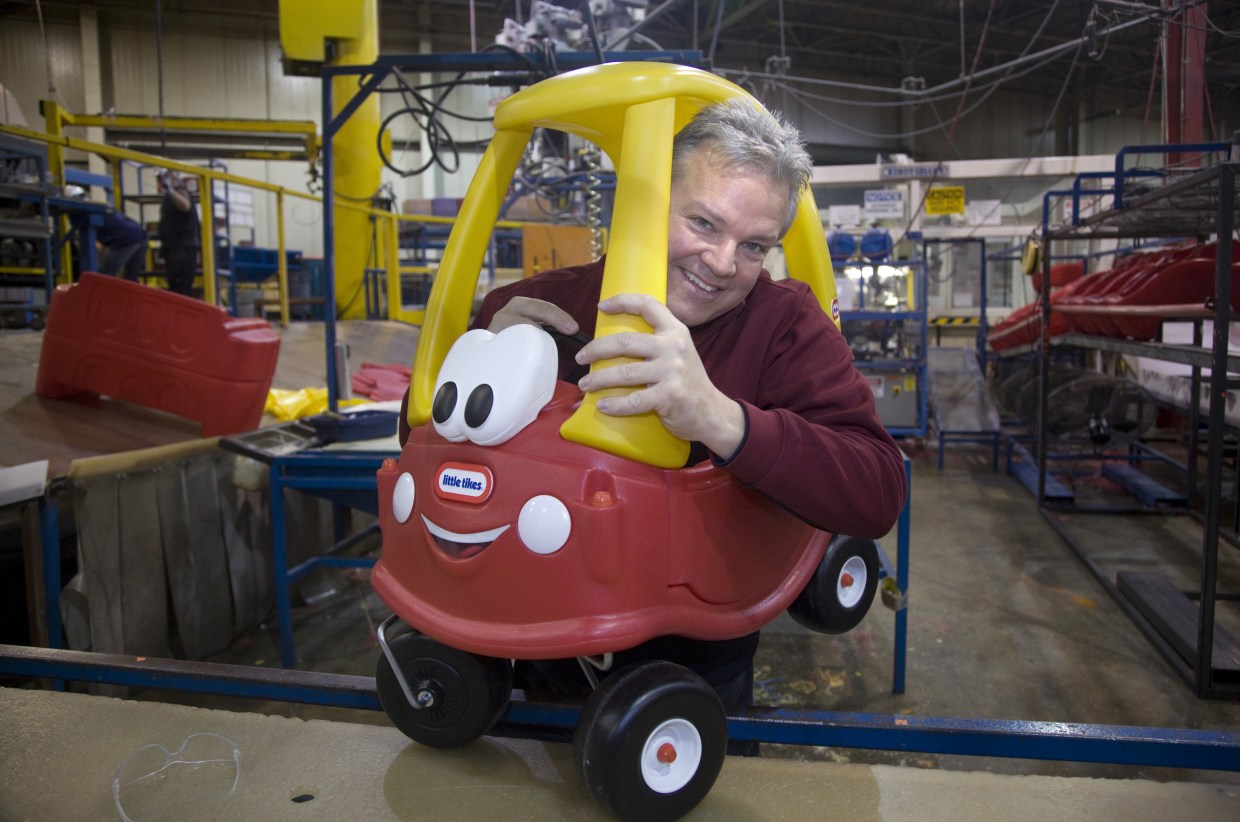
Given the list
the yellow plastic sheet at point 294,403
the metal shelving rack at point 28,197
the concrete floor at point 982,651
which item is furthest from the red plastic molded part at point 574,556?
the metal shelving rack at point 28,197

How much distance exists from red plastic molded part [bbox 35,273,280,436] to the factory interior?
2 cm

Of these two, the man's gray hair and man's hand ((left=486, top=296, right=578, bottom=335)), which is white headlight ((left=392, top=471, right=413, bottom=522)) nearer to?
man's hand ((left=486, top=296, right=578, bottom=335))

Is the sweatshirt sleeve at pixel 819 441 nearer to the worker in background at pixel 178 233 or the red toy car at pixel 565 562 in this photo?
the red toy car at pixel 565 562

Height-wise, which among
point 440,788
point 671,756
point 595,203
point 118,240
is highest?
point 118,240

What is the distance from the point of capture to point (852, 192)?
479 inches

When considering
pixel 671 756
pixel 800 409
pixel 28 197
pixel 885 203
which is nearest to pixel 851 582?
pixel 800 409

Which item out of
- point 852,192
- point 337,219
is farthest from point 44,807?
point 852,192

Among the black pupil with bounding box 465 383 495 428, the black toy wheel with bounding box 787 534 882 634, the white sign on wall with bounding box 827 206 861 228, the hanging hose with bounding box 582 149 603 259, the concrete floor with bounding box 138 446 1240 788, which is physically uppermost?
the white sign on wall with bounding box 827 206 861 228

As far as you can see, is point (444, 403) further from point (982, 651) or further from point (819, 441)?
point (982, 651)

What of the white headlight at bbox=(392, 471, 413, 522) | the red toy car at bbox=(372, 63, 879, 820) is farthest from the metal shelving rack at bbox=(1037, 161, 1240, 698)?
the white headlight at bbox=(392, 471, 413, 522)

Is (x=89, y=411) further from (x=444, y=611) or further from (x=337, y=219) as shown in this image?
(x=337, y=219)

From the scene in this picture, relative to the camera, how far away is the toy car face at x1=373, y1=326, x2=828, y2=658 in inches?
35.7

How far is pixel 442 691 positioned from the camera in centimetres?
108

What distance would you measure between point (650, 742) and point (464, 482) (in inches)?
14.8
